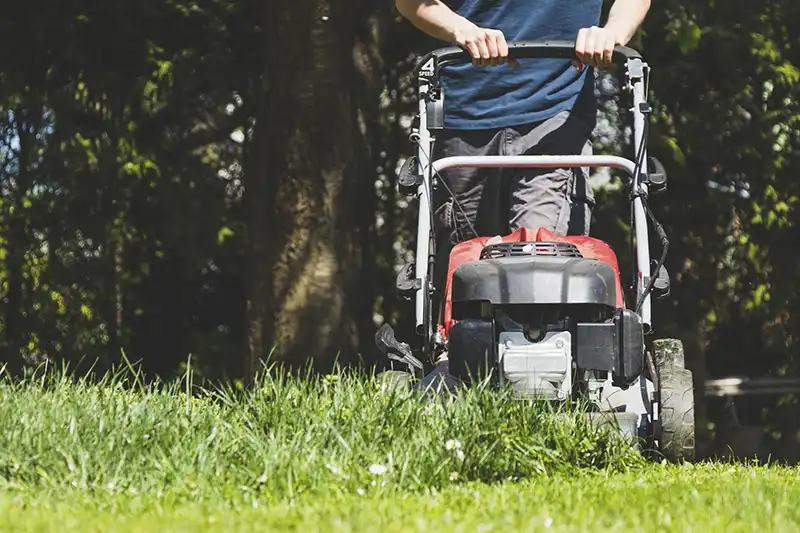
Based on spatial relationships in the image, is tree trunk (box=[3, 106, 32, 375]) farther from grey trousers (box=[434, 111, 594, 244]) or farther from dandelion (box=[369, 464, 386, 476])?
dandelion (box=[369, 464, 386, 476])

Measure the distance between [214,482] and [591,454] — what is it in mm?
1147

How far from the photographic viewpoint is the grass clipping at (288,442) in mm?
3291

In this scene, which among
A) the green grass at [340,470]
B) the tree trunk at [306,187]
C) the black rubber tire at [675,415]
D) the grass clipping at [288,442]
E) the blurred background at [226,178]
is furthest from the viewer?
the blurred background at [226,178]

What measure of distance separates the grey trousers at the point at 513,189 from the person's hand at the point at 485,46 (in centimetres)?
37

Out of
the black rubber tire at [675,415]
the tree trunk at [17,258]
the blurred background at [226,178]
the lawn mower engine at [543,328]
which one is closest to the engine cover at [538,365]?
the lawn mower engine at [543,328]

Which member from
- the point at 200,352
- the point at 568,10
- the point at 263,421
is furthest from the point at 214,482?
the point at 200,352

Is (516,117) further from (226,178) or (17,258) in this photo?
(17,258)

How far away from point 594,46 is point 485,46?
34 cm

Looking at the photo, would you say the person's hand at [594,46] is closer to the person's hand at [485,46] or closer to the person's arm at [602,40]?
the person's arm at [602,40]

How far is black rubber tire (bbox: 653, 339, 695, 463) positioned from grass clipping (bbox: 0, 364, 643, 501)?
18cm

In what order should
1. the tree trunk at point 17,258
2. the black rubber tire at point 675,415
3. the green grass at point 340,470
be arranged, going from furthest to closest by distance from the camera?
1. the tree trunk at point 17,258
2. the black rubber tire at point 675,415
3. the green grass at point 340,470

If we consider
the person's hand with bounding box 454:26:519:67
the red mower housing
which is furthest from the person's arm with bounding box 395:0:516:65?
the red mower housing

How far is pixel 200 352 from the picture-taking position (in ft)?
26.0

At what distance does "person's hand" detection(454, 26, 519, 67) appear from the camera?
4324 millimetres
